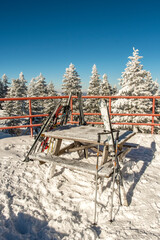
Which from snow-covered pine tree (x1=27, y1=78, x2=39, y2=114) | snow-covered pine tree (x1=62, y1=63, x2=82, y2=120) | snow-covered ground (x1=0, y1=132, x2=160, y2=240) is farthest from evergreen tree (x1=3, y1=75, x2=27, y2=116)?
snow-covered ground (x1=0, y1=132, x2=160, y2=240)

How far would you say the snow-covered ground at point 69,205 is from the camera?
2209 mm

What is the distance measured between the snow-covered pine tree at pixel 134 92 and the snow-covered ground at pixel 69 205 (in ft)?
47.3

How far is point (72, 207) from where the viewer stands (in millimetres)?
2701

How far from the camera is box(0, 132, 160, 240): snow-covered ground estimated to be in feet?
7.25

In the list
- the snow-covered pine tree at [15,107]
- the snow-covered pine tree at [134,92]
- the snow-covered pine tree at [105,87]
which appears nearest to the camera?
the snow-covered pine tree at [134,92]

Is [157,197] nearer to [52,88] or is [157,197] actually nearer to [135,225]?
[135,225]

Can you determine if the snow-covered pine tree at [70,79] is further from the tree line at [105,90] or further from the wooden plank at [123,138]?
the wooden plank at [123,138]

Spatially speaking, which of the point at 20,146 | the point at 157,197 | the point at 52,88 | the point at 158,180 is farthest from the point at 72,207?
the point at 52,88

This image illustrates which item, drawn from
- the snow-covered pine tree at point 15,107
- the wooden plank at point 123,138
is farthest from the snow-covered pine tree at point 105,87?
the wooden plank at point 123,138

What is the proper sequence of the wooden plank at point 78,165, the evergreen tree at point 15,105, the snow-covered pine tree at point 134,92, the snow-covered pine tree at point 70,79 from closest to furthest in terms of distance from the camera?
the wooden plank at point 78,165 → the snow-covered pine tree at point 134,92 → the snow-covered pine tree at point 70,79 → the evergreen tree at point 15,105

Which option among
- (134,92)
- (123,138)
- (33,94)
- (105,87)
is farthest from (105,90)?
(123,138)

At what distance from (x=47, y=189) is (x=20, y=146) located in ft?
7.96

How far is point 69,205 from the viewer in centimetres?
274

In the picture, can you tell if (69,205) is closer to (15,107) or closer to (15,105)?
(15,107)
